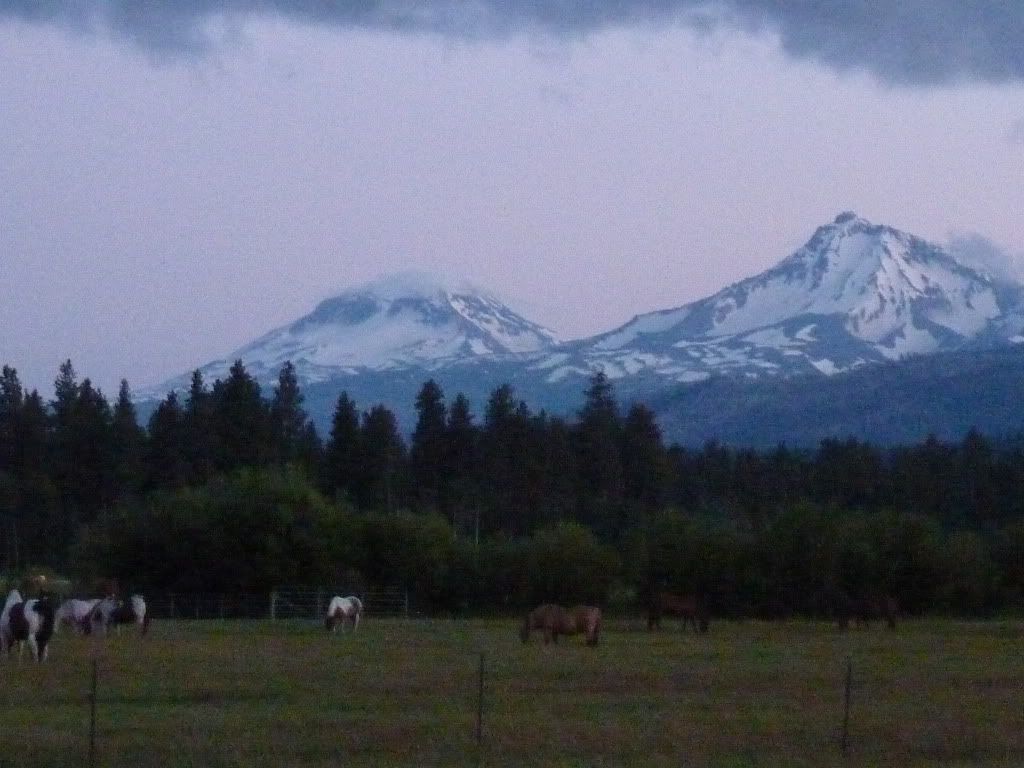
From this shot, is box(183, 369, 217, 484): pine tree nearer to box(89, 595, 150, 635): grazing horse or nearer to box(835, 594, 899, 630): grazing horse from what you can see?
box(835, 594, 899, 630): grazing horse

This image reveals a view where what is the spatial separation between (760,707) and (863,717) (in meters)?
1.86

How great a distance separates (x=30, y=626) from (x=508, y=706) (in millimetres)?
12729

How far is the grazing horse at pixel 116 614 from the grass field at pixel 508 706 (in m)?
4.17

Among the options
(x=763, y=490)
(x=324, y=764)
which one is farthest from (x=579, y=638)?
(x=763, y=490)

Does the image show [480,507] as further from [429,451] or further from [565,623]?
[565,623]

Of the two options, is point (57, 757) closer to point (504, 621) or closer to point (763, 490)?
point (504, 621)

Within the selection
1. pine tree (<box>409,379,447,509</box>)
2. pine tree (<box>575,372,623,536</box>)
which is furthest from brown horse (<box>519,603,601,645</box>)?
pine tree (<box>409,379,447,509</box>)

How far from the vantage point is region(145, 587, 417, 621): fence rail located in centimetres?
7175

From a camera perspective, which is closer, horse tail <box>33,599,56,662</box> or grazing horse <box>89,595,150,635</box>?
horse tail <box>33,599,56,662</box>

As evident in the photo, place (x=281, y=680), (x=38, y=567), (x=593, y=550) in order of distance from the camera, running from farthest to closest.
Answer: (x=38, y=567)
(x=593, y=550)
(x=281, y=680)

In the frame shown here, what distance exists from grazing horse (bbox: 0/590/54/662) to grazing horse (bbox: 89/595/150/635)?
11358mm

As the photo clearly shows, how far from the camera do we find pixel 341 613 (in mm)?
55562

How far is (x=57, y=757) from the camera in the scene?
21109 millimetres

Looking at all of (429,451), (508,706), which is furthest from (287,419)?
(508,706)
